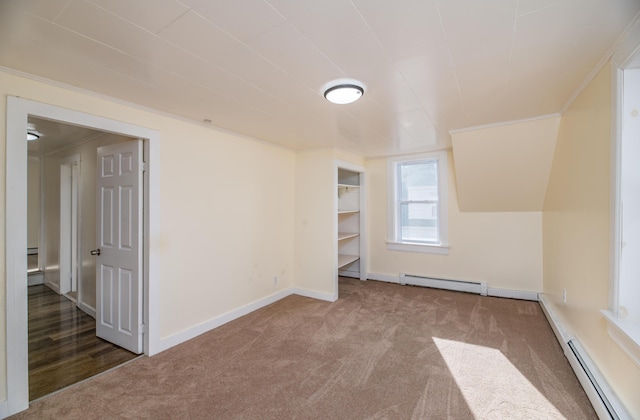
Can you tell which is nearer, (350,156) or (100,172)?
(100,172)

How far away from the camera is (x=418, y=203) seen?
471cm

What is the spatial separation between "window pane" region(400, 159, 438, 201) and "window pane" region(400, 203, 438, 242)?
0.46ft

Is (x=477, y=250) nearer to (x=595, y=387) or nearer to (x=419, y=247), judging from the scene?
(x=419, y=247)

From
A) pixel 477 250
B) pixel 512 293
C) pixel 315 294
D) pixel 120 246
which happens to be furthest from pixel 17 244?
pixel 512 293

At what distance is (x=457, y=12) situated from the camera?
1.29 m

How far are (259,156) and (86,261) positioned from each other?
2585mm

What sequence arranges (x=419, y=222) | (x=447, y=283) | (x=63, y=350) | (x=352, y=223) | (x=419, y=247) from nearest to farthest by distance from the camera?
(x=63, y=350)
(x=447, y=283)
(x=419, y=247)
(x=419, y=222)
(x=352, y=223)

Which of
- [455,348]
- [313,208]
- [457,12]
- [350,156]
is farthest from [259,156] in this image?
[455,348]

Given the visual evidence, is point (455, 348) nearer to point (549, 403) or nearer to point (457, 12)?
point (549, 403)

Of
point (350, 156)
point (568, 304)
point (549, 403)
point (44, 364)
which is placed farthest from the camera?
point (350, 156)

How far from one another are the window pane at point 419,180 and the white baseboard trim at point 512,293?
1.60m

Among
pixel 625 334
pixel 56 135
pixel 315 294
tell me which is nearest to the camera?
pixel 625 334

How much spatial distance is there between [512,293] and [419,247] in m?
1.41

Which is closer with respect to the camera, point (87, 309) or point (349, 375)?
point (349, 375)
